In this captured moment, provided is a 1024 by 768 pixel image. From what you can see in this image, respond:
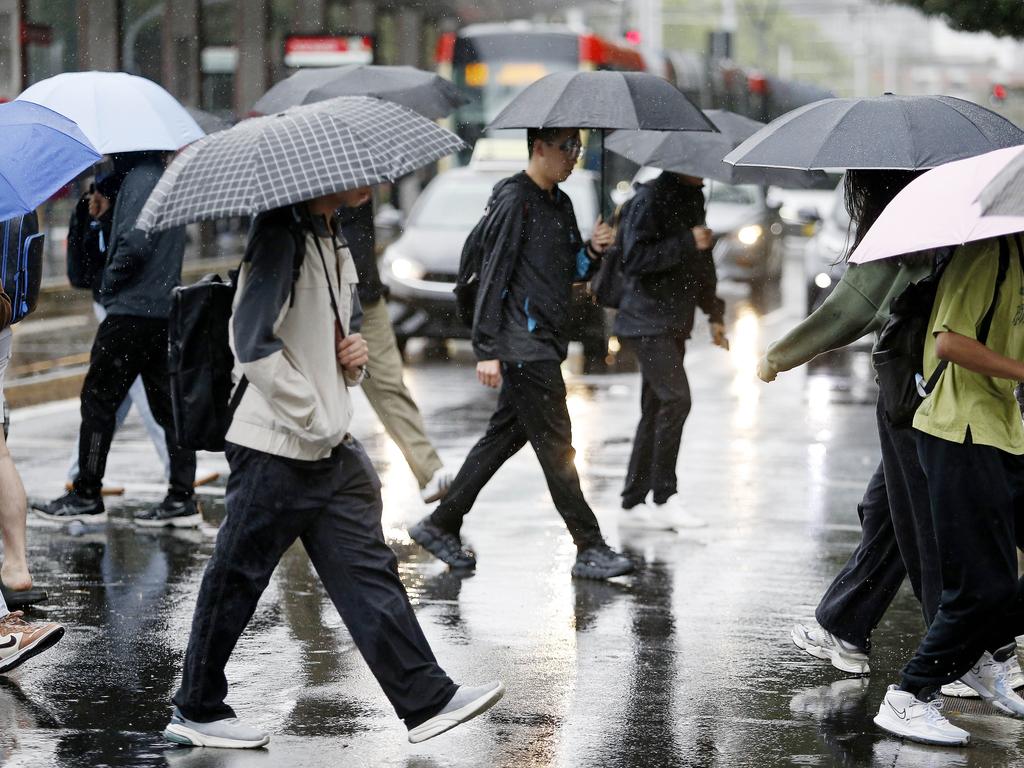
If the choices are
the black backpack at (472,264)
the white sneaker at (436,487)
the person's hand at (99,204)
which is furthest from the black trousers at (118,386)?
the black backpack at (472,264)

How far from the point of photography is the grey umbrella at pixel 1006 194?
13.4 feet

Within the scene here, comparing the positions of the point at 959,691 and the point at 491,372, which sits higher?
the point at 491,372

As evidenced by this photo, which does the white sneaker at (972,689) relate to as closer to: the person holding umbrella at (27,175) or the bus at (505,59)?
the person holding umbrella at (27,175)

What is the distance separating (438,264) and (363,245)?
7.30 m

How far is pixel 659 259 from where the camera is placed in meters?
7.89

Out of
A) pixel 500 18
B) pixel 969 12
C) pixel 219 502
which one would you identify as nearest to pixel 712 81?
pixel 500 18

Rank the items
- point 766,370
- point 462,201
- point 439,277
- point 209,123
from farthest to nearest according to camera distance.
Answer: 1. point 462,201
2. point 439,277
3. point 209,123
4. point 766,370

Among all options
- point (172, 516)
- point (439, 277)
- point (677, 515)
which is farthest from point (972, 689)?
point (439, 277)

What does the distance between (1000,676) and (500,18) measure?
40255 millimetres

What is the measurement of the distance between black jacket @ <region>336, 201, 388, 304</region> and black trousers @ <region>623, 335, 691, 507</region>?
4.39ft

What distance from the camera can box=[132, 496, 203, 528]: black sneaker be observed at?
7.91 meters

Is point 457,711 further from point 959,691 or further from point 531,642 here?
point 959,691

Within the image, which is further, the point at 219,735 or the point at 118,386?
the point at 118,386

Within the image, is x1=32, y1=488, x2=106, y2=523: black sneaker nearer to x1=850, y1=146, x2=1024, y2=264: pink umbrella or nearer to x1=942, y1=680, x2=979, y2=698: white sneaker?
x1=942, y1=680, x2=979, y2=698: white sneaker
